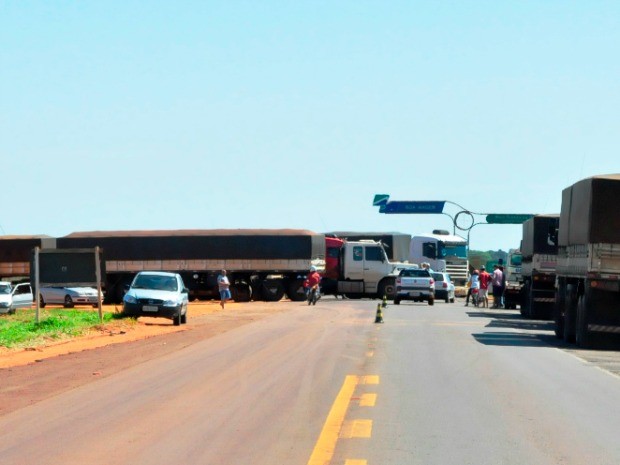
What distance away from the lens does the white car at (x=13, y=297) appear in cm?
4463

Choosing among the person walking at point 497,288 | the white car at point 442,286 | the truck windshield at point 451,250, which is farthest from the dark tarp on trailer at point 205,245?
the truck windshield at point 451,250

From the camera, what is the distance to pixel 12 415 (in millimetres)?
12328

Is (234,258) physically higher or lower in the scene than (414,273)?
higher

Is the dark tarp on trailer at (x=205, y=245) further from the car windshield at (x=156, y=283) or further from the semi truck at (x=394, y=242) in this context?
the car windshield at (x=156, y=283)

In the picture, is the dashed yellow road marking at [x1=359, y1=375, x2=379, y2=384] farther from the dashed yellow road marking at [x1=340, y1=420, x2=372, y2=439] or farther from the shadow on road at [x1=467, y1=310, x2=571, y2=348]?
the shadow on road at [x1=467, y1=310, x2=571, y2=348]

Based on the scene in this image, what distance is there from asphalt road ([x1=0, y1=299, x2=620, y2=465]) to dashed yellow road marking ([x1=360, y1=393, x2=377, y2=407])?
0.08 ft

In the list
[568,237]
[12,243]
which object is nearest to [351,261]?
[12,243]

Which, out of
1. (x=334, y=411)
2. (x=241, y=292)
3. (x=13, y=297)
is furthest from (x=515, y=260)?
(x=334, y=411)

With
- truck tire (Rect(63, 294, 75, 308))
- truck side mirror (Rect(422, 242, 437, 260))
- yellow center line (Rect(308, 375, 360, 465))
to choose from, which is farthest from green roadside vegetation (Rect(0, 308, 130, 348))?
truck side mirror (Rect(422, 242, 437, 260))

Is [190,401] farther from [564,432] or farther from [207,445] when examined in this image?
[564,432]

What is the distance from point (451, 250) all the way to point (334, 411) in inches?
2296

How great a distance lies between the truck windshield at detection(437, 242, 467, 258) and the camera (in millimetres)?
68812

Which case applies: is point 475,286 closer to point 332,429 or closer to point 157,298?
point 157,298

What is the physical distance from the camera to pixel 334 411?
12.2m
